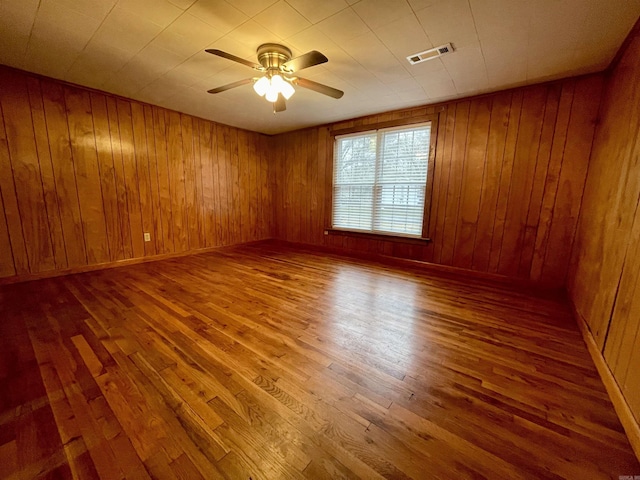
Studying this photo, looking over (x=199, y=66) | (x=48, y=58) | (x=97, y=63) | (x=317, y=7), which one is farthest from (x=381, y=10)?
(x=48, y=58)

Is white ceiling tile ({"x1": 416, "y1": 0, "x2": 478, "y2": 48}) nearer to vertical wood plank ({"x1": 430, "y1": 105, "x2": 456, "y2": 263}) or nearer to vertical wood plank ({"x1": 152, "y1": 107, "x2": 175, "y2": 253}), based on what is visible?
vertical wood plank ({"x1": 430, "y1": 105, "x2": 456, "y2": 263})

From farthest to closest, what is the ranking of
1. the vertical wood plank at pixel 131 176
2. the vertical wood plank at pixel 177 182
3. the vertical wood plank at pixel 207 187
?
the vertical wood plank at pixel 207 187, the vertical wood plank at pixel 177 182, the vertical wood plank at pixel 131 176

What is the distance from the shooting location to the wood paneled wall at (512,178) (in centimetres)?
268

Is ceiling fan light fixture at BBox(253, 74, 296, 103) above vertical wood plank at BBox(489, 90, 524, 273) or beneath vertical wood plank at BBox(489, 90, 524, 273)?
above

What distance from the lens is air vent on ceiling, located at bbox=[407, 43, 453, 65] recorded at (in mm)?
2115

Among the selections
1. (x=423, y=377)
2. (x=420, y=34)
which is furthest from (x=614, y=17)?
(x=423, y=377)

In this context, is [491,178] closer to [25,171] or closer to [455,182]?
[455,182]

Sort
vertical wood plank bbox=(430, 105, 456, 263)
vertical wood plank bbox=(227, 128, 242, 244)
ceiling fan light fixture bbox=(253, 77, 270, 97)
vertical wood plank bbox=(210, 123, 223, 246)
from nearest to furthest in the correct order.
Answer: ceiling fan light fixture bbox=(253, 77, 270, 97), vertical wood plank bbox=(430, 105, 456, 263), vertical wood plank bbox=(210, 123, 223, 246), vertical wood plank bbox=(227, 128, 242, 244)

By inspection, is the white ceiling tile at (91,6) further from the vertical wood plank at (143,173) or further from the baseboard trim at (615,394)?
the baseboard trim at (615,394)

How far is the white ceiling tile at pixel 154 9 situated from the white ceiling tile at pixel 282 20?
58 cm

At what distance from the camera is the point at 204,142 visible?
4.37 metres

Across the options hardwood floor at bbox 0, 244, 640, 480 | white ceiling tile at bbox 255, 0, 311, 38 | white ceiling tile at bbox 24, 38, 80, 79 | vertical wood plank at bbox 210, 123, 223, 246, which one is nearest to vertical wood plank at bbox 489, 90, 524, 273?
hardwood floor at bbox 0, 244, 640, 480

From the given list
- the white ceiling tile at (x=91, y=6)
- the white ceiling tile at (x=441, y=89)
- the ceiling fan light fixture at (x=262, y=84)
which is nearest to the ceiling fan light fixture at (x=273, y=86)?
the ceiling fan light fixture at (x=262, y=84)

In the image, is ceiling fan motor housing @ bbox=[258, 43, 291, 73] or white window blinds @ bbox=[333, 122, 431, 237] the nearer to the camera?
ceiling fan motor housing @ bbox=[258, 43, 291, 73]
